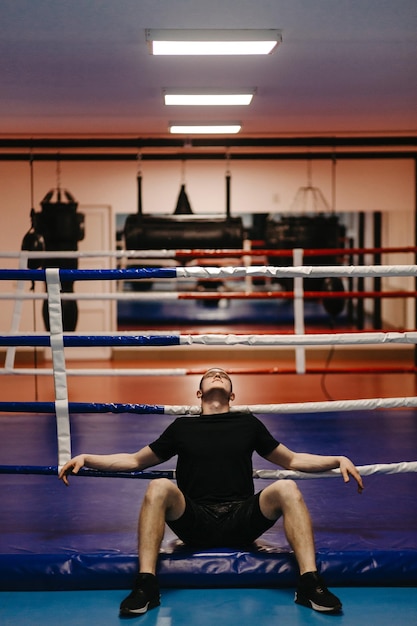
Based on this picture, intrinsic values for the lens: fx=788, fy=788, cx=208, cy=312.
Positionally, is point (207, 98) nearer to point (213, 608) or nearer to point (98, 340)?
point (98, 340)

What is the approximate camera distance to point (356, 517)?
9.46 feet

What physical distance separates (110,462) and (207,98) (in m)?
3.30

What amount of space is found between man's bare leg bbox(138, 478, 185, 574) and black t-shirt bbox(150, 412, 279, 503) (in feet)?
0.52

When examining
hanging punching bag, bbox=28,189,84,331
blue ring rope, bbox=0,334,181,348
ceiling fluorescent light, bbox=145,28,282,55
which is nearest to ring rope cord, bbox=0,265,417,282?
blue ring rope, bbox=0,334,181,348

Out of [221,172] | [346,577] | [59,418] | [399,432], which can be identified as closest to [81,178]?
[221,172]

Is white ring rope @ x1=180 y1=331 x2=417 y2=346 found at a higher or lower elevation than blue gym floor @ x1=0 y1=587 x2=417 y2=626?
higher

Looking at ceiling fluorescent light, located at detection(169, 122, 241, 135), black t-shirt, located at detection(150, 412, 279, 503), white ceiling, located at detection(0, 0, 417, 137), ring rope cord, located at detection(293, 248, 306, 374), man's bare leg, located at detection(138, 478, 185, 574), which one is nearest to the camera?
man's bare leg, located at detection(138, 478, 185, 574)

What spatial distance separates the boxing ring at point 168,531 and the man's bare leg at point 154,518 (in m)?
0.13

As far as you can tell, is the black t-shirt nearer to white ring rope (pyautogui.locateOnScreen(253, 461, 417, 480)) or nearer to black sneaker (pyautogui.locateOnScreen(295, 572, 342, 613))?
white ring rope (pyautogui.locateOnScreen(253, 461, 417, 480))

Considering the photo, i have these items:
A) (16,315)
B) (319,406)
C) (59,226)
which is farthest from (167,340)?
(59,226)

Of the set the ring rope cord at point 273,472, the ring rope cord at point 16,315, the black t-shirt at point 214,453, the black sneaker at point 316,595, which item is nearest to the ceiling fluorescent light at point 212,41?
the ring rope cord at point 16,315

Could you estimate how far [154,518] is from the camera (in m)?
2.41

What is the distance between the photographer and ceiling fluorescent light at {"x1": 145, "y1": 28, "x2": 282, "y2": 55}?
12.2ft

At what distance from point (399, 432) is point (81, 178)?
5087mm
